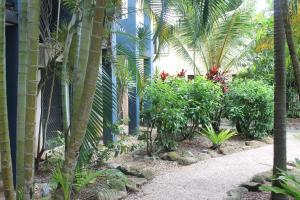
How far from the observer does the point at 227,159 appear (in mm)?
9461

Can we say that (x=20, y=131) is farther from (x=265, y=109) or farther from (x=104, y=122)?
(x=265, y=109)

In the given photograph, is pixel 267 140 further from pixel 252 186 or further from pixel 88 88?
pixel 88 88

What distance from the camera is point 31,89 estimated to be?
3275mm

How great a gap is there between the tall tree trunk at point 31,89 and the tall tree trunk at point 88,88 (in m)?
0.32

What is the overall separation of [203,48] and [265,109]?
637cm

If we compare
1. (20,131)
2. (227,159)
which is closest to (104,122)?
(20,131)

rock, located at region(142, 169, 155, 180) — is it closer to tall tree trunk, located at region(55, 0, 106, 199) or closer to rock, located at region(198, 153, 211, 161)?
rock, located at region(198, 153, 211, 161)

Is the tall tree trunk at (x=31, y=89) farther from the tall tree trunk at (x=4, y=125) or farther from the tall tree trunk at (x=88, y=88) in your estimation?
the tall tree trunk at (x=88, y=88)

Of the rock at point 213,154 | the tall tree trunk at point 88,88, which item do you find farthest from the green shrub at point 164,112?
the tall tree trunk at point 88,88

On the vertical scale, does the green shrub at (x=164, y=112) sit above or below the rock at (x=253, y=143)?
above

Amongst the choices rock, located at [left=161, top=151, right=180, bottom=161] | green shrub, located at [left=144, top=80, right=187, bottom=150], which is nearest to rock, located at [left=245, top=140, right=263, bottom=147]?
green shrub, located at [left=144, top=80, right=187, bottom=150]

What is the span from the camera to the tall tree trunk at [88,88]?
9.81 feet

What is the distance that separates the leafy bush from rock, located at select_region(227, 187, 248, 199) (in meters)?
5.40

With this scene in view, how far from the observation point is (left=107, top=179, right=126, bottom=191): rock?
6.40 metres
